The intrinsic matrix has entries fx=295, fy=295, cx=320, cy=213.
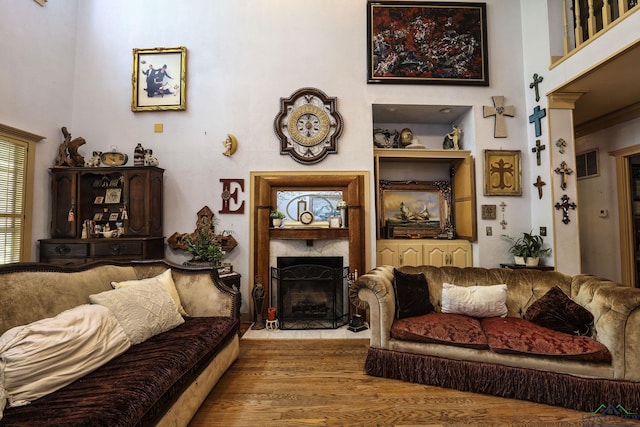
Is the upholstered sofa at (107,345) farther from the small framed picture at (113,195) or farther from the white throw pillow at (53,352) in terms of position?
the small framed picture at (113,195)

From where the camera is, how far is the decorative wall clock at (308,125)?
395cm

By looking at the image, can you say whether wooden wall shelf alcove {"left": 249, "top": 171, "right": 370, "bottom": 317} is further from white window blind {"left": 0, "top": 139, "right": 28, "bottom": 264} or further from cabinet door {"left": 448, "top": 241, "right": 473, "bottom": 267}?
white window blind {"left": 0, "top": 139, "right": 28, "bottom": 264}

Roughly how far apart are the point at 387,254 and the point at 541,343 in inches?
81.4

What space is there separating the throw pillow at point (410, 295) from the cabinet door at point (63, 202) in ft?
12.6

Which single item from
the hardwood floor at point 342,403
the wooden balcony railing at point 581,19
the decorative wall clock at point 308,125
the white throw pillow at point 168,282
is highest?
the wooden balcony railing at point 581,19

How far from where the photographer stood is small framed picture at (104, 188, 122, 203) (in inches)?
147

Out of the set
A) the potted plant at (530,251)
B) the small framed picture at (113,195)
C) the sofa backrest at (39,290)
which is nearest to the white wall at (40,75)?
the small framed picture at (113,195)

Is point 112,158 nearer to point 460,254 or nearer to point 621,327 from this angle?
point 460,254

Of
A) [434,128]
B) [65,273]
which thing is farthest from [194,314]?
[434,128]

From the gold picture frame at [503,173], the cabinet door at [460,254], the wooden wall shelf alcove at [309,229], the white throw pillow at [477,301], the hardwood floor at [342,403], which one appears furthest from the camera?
the cabinet door at [460,254]

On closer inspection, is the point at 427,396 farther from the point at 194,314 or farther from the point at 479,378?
the point at 194,314

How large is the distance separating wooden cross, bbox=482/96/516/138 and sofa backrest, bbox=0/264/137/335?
465cm

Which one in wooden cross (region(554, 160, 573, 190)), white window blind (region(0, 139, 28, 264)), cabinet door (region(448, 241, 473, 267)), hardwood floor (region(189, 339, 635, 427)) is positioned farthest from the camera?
cabinet door (region(448, 241, 473, 267))

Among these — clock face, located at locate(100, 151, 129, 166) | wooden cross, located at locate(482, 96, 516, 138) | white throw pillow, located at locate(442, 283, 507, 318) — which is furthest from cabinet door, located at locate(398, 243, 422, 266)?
clock face, located at locate(100, 151, 129, 166)
